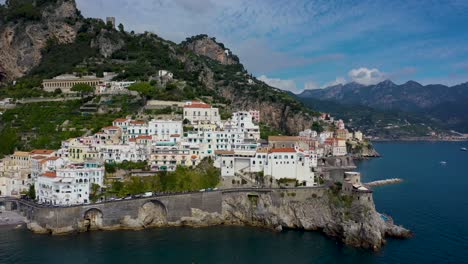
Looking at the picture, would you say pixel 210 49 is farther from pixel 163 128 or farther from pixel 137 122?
pixel 163 128

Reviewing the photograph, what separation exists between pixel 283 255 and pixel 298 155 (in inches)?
542

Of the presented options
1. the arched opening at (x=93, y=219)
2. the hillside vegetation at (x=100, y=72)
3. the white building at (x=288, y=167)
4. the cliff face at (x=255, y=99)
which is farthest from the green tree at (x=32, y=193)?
→ the cliff face at (x=255, y=99)

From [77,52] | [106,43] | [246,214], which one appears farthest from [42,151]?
[106,43]

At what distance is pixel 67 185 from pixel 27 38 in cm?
5588

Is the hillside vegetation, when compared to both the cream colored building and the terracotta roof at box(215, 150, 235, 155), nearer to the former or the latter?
the cream colored building

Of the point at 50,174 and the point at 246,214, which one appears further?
the point at 246,214

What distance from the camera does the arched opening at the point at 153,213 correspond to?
42.5 meters

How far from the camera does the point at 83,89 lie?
227 ft

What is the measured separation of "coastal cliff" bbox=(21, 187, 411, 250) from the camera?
4006cm

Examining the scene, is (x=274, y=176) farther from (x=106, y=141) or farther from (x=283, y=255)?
(x=106, y=141)

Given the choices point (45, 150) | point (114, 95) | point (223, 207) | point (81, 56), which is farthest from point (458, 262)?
point (81, 56)

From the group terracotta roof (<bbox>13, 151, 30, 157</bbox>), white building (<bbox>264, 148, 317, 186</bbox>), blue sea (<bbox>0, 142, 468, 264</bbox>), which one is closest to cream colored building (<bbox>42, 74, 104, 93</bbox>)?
terracotta roof (<bbox>13, 151, 30, 157</bbox>)

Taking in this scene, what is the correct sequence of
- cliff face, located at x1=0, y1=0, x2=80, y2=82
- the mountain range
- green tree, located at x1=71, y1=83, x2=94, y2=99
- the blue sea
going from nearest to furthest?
the blue sea
green tree, located at x1=71, y1=83, x2=94, y2=99
the mountain range
cliff face, located at x1=0, y1=0, x2=80, y2=82

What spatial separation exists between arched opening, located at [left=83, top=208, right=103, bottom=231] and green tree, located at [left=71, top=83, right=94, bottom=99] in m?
31.5
